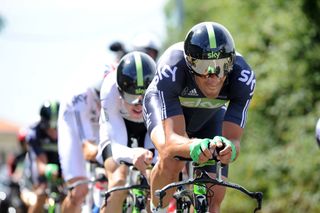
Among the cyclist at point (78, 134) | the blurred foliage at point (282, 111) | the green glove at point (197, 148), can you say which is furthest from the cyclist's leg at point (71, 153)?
the blurred foliage at point (282, 111)

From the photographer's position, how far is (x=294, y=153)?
787 inches

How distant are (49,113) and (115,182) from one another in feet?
18.4

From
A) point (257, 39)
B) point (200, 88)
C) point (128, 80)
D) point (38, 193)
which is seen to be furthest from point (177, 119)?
point (257, 39)

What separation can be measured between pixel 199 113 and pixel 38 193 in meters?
7.08

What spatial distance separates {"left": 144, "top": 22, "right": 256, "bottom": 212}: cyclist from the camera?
9.09 meters

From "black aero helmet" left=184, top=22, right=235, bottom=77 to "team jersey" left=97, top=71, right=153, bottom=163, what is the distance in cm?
208

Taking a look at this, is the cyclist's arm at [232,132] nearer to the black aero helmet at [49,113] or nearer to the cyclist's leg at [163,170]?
the cyclist's leg at [163,170]

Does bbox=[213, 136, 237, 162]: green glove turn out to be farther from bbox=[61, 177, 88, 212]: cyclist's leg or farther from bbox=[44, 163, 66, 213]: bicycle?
bbox=[44, 163, 66, 213]: bicycle

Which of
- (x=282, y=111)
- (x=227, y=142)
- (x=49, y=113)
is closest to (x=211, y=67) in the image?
(x=227, y=142)

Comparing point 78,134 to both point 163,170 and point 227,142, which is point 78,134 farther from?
point 227,142

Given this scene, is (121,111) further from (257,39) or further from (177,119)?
(257,39)

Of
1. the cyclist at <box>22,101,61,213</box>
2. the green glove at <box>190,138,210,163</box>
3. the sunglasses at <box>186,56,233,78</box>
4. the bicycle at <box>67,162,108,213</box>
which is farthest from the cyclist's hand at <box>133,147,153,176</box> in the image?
the cyclist at <box>22,101,61,213</box>

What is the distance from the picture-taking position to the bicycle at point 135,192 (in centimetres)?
1025

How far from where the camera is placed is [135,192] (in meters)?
10.5
